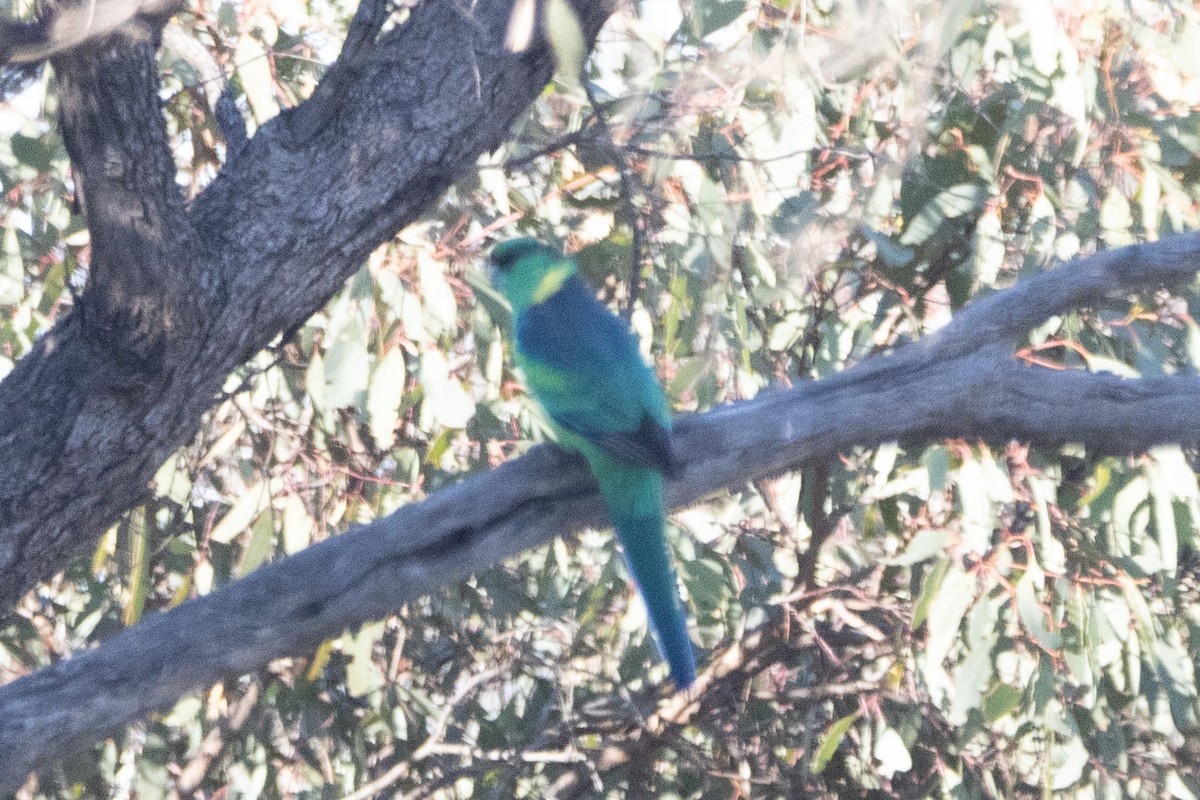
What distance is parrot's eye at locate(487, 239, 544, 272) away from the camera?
94.8 inches

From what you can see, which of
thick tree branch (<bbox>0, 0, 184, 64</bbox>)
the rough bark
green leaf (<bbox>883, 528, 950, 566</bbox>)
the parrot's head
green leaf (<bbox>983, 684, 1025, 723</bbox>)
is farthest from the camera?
green leaf (<bbox>883, 528, 950, 566</bbox>)

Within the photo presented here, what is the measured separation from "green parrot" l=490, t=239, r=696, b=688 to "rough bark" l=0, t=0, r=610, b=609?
0.92 feet

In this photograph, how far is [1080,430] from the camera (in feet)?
6.78

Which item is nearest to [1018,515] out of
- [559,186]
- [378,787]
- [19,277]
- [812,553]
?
[812,553]

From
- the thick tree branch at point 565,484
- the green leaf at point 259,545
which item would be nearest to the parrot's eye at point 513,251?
the thick tree branch at point 565,484

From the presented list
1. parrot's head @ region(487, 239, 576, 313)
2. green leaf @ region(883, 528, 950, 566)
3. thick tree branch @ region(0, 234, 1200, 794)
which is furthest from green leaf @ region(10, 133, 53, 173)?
green leaf @ region(883, 528, 950, 566)

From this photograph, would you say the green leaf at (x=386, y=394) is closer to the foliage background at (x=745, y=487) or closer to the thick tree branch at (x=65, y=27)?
the foliage background at (x=745, y=487)

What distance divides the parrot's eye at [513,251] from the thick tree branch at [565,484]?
0.57 metres

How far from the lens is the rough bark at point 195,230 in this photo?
1.72 meters

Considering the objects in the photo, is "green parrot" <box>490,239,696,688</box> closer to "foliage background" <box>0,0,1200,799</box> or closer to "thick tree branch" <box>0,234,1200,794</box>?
"thick tree branch" <box>0,234,1200,794</box>

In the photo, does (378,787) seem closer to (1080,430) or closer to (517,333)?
(517,333)

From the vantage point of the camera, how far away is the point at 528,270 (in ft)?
7.84

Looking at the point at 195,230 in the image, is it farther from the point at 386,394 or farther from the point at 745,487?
the point at 745,487

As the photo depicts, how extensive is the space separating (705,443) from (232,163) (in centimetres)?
86
